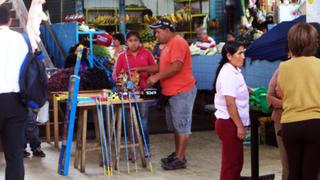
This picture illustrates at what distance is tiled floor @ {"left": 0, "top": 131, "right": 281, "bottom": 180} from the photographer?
6.91 m

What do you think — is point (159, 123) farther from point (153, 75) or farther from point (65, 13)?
point (65, 13)

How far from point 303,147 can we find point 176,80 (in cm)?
276

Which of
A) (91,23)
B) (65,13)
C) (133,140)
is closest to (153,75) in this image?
(133,140)

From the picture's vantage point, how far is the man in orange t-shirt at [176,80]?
6.89 m

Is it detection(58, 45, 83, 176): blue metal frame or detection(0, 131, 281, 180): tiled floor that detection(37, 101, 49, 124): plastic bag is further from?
detection(58, 45, 83, 176): blue metal frame

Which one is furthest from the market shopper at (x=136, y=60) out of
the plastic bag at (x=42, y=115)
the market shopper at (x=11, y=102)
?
the market shopper at (x=11, y=102)

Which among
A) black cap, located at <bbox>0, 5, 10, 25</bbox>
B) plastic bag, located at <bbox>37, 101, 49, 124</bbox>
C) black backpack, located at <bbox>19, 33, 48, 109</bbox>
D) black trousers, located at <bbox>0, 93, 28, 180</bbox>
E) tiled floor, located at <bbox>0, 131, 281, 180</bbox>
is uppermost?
black cap, located at <bbox>0, 5, 10, 25</bbox>

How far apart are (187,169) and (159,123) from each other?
4118 mm

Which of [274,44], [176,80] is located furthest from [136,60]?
[274,44]

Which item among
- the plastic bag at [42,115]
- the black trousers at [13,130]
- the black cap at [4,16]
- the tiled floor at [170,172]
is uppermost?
the black cap at [4,16]

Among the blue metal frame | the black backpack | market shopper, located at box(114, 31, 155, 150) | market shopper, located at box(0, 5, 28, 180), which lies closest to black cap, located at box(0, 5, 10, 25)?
market shopper, located at box(0, 5, 28, 180)

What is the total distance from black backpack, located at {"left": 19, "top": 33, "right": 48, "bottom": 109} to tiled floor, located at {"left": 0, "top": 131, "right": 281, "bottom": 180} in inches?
70.4

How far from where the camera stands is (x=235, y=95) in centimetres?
527

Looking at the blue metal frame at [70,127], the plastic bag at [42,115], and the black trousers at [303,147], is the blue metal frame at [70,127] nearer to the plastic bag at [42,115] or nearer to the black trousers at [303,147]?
the plastic bag at [42,115]
